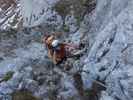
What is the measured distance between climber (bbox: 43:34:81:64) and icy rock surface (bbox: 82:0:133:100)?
1.25 meters

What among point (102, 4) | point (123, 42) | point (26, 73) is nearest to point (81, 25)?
point (102, 4)

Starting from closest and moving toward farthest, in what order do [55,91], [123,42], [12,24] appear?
[123,42], [55,91], [12,24]

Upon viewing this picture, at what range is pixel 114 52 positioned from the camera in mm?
11297

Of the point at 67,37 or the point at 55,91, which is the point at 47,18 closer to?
the point at 67,37

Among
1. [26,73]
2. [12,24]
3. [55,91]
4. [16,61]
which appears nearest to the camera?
[55,91]

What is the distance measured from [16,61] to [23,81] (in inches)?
53.9

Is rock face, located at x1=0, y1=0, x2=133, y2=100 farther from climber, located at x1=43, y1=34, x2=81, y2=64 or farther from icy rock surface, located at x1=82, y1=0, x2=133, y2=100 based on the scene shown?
climber, located at x1=43, y1=34, x2=81, y2=64

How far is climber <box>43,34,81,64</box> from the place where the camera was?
538 inches

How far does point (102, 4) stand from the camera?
44.2 ft

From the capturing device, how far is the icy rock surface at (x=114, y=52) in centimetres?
1062

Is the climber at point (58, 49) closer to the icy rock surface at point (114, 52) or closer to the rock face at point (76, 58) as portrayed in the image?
the rock face at point (76, 58)

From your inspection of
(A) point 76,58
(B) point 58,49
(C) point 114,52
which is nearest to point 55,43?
(B) point 58,49

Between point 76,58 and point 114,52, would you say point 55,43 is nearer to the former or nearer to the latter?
point 76,58

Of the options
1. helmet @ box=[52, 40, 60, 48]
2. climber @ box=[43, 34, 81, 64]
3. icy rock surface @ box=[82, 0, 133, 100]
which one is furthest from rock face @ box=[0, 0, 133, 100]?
helmet @ box=[52, 40, 60, 48]
